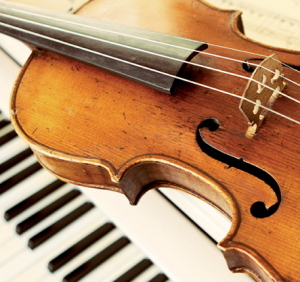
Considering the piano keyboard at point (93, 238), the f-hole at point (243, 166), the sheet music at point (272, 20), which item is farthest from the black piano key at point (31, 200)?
the sheet music at point (272, 20)

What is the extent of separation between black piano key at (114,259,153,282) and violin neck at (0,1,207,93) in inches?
16.5

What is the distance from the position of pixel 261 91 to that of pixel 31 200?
66cm

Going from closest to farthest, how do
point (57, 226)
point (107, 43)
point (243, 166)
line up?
point (243, 166), point (107, 43), point (57, 226)

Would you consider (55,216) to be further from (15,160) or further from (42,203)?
(15,160)

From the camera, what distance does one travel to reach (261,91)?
71 centimetres

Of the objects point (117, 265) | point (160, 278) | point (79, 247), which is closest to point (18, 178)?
point (79, 247)

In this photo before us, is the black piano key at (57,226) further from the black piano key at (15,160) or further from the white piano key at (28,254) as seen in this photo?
the black piano key at (15,160)

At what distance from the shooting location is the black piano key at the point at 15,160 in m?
1.10

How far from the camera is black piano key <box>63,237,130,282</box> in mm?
928

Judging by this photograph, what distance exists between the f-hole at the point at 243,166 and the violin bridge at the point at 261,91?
0.20 feet

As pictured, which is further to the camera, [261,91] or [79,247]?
[79,247]

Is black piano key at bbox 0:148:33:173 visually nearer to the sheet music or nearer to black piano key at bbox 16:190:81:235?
black piano key at bbox 16:190:81:235

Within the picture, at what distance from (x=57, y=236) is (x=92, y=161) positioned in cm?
30

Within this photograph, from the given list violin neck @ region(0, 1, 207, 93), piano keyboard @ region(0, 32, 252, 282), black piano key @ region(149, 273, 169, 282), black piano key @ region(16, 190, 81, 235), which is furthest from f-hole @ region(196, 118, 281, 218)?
black piano key @ region(16, 190, 81, 235)
